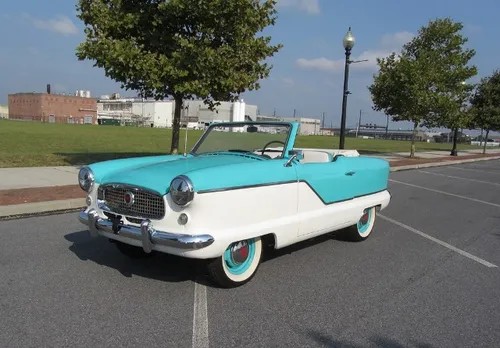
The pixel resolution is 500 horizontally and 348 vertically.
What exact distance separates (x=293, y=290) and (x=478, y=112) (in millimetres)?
30919

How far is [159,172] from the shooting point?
3865 mm

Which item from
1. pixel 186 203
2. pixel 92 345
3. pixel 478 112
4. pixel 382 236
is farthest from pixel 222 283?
pixel 478 112

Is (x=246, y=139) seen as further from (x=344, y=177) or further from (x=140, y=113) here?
(x=140, y=113)

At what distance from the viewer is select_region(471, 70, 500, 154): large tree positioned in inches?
1172

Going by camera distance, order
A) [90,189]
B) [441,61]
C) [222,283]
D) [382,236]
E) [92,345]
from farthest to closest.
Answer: [441,61], [382,236], [90,189], [222,283], [92,345]

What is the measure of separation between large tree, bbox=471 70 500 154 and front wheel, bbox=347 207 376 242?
2758cm

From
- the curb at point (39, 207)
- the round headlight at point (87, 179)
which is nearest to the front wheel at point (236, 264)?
the round headlight at point (87, 179)

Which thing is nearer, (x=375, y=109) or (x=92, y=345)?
(x=92, y=345)

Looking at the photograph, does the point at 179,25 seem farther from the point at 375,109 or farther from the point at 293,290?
the point at 375,109

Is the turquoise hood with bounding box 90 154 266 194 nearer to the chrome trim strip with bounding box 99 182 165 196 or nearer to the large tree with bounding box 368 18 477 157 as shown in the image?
the chrome trim strip with bounding box 99 182 165 196

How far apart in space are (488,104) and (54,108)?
4000 inches

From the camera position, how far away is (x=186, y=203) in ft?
11.3

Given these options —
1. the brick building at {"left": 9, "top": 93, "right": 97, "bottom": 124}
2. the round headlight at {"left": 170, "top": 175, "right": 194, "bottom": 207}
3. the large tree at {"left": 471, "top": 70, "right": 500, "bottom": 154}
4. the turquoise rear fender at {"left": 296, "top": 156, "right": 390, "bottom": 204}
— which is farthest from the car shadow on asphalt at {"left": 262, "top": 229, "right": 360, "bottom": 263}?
the brick building at {"left": 9, "top": 93, "right": 97, "bottom": 124}

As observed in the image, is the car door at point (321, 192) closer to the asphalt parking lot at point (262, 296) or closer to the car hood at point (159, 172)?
the asphalt parking lot at point (262, 296)
